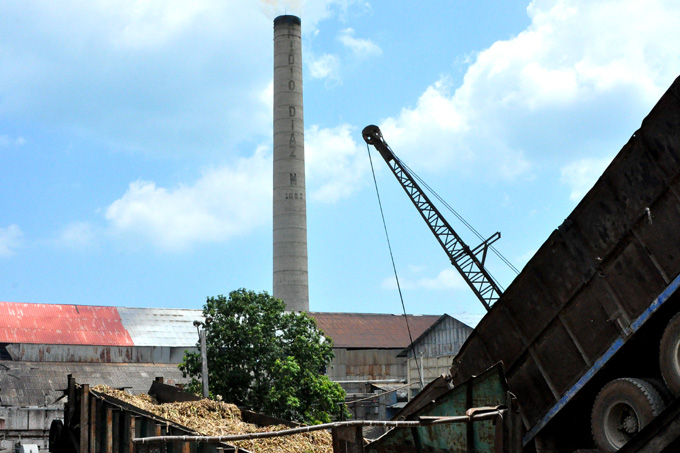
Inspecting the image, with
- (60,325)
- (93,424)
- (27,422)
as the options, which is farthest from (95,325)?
(93,424)

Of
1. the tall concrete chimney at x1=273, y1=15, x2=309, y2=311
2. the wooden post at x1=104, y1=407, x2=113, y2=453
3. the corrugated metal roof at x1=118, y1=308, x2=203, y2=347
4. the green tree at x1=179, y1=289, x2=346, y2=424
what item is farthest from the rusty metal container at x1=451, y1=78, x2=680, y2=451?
the tall concrete chimney at x1=273, y1=15, x2=309, y2=311

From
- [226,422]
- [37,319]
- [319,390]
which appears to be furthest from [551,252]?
[37,319]

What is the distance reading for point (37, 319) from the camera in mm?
37438

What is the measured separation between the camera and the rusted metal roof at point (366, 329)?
150ft

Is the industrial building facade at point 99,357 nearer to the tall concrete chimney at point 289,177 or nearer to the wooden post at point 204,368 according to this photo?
the tall concrete chimney at point 289,177

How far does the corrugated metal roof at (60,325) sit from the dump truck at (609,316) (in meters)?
30.0

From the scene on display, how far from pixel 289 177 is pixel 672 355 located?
42.4 metres

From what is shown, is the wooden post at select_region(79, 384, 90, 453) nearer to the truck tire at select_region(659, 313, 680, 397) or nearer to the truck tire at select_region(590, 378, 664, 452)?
the truck tire at select_region(590, 378, 664, 452)

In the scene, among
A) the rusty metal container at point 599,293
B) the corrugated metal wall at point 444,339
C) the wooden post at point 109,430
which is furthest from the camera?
the corrugated metal wall at point 444,339

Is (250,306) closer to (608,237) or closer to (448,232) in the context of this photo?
(448,232)

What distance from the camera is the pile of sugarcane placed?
9.93m

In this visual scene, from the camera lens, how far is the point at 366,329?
4766cm

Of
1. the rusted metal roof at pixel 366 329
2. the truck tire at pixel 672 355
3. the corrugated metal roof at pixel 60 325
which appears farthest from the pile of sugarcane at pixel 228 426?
the rusted metal roof at pixel 366 329

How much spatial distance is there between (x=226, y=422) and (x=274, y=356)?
1306 centimetres
